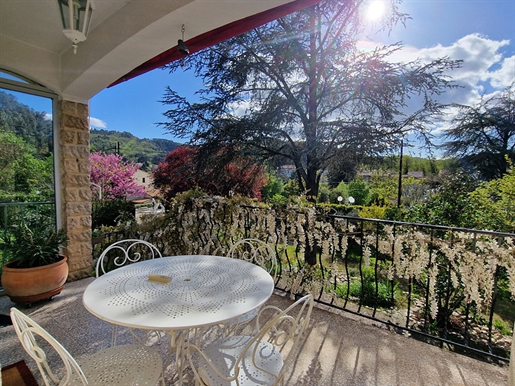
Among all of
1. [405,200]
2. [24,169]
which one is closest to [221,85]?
[24,169]

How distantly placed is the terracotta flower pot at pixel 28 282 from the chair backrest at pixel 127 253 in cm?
42

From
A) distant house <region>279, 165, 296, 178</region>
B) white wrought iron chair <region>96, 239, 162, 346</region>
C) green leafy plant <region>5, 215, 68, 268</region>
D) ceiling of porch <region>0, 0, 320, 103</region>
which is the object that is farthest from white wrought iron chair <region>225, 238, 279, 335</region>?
distant house <region>279, 165, 296, 178</region>

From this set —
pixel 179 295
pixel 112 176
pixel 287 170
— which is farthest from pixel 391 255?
pixel 112 176

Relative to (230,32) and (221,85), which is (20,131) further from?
(221,85)

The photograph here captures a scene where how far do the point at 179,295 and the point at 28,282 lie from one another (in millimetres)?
2057

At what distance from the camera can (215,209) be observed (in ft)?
10.6

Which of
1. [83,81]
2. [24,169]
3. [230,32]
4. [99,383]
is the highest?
[230,32]

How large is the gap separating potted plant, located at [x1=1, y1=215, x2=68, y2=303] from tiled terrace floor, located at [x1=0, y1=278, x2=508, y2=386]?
0.62 feet

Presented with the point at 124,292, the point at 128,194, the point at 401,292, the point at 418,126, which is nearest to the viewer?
the point at 124,292

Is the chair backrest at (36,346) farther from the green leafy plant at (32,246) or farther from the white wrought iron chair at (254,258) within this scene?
the green leafy plant at (32,246)

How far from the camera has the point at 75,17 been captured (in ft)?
5.20

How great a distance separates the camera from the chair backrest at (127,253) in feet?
6.73

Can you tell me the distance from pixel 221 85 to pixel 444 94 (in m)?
5.28

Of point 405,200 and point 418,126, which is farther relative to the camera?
point 405,200
